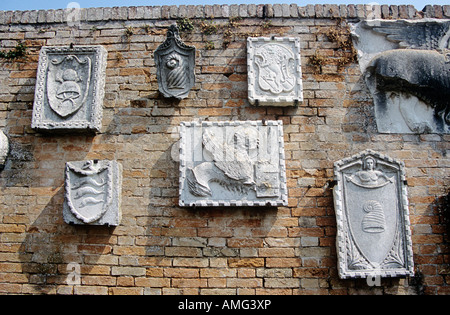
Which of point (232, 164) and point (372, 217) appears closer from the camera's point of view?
point (372, 217)

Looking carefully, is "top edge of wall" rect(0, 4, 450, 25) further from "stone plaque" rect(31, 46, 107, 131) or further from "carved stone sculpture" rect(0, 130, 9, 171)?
"carved stone sculpture" rect(0, 130, 9, 171)

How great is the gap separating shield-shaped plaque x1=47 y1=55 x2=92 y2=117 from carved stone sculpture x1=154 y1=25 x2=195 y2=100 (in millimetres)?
780

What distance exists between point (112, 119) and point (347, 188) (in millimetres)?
2529

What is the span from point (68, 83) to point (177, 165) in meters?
1.46

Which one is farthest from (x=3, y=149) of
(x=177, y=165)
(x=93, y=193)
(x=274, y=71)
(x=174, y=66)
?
(x=274, y=71)

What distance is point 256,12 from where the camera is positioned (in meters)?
4.81

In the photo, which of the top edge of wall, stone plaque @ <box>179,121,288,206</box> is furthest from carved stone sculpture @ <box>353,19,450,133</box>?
stone plaque @ <box>179,121,288,206</box>

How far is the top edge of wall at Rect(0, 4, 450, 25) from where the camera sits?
189 inches

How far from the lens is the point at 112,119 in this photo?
4.51m

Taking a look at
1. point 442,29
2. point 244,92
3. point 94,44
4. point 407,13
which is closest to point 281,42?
point 244,92

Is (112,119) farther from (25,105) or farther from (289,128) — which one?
(289,128)

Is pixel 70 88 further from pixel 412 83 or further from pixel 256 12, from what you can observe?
pixel 412 83

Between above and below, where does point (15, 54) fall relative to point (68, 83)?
above

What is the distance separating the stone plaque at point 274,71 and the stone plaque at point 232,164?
0.32 metres
